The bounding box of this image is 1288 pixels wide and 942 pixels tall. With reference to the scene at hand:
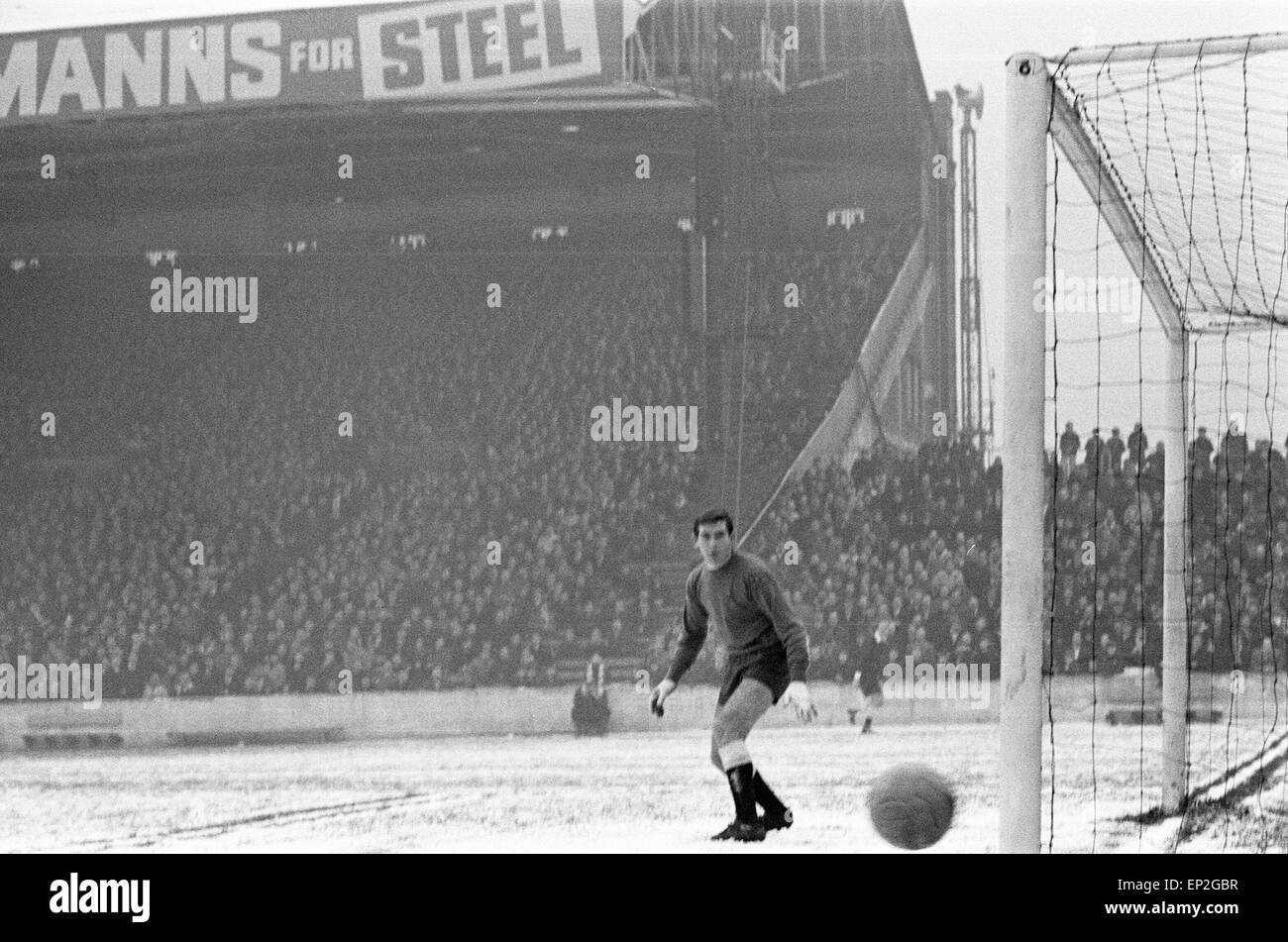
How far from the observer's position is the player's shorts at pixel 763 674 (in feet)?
15.8

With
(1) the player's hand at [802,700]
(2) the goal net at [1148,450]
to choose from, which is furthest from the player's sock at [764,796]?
(2) the goal net at [1148,450]

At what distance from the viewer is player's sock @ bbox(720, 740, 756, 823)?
4.73 m

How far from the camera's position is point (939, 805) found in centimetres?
472

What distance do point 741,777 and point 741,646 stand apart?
417 mm

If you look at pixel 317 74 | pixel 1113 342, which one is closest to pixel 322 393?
pixel 317 74

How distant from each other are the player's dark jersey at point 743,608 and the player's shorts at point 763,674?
0.04 feet

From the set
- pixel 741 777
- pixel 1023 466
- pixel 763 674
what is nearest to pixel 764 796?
pixel 741 777

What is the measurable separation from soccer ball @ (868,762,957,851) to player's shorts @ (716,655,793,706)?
45 centimetres

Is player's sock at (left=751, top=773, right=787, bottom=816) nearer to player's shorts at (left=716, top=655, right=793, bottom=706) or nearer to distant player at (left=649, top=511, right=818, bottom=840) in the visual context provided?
distant player at (left=649, top=511, right=818, bottom=840)

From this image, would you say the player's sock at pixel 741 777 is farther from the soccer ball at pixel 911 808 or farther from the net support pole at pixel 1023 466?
the net support pole at pixel 1023 466

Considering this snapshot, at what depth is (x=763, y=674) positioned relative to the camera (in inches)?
189

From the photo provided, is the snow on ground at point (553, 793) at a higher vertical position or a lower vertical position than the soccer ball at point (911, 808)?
lower

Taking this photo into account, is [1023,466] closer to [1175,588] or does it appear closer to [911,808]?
[911,808]

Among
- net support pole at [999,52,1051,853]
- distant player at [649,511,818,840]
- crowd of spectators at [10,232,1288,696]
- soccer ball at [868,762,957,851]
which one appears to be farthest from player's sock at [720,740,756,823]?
crowd of spectators at [10,232,1288,696]
